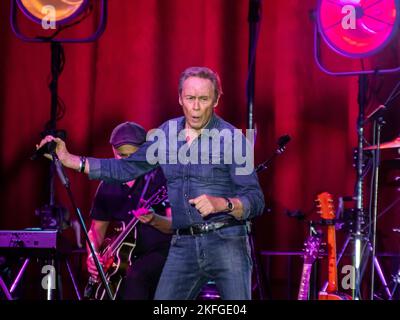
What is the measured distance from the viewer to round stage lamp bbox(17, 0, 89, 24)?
434 cm

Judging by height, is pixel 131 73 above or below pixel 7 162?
above

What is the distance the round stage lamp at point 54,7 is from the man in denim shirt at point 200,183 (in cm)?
136

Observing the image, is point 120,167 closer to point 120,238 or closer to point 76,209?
point 76,209

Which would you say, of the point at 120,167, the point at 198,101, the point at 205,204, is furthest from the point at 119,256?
the point at 205,204

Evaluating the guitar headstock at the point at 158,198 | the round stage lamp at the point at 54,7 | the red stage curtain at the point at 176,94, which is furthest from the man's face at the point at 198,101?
the red stage curtain at the point at 176,94

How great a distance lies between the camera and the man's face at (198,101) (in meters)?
3.19

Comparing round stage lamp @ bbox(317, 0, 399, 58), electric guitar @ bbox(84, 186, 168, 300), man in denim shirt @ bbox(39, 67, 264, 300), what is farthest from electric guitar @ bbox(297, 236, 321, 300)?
man in denim shirt @ bbox(39, 67, 264, 300)

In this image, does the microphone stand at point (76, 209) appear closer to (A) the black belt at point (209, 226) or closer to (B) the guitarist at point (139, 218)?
(A) the black belt at point (209, 226)

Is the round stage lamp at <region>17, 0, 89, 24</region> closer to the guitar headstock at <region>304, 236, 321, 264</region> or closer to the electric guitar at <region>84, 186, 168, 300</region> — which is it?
the electric guitar at <region>84, 186, 168, 300</region>

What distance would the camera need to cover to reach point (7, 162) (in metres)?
5.66
